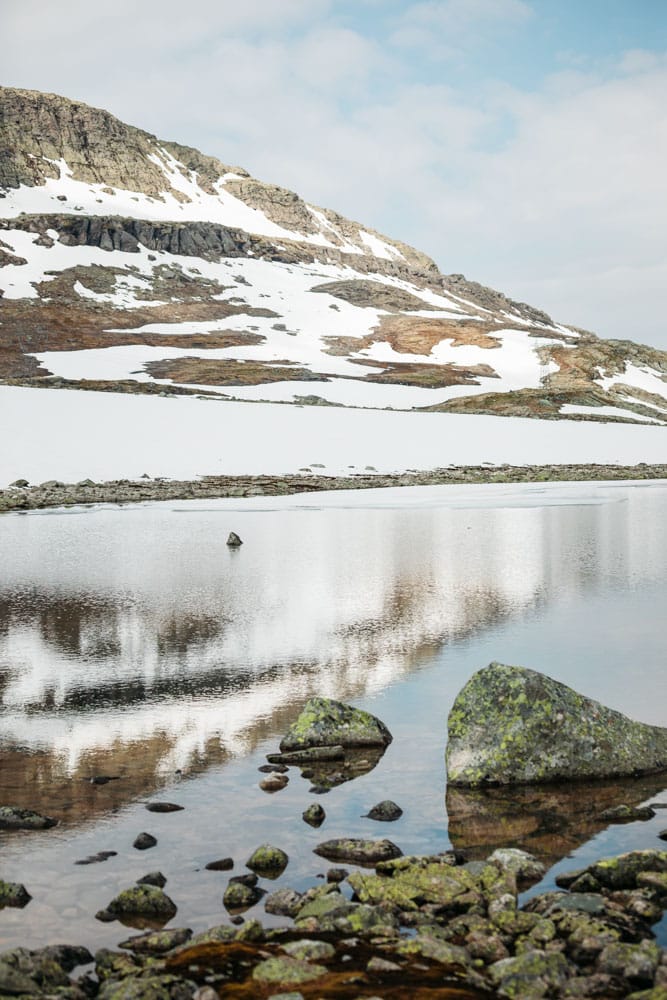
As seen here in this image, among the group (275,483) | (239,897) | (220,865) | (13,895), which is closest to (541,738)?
(220,865)

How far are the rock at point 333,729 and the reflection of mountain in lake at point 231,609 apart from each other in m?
0.47

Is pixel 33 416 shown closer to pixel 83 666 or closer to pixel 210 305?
pixel 83 666

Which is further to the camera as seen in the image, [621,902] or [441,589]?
[441,589]

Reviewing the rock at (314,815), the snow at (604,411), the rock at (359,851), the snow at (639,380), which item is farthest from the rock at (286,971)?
the snow at (639,380)

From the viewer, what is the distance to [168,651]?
12.9m

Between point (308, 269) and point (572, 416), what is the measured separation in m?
121

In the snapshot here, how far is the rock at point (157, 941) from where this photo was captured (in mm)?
5367

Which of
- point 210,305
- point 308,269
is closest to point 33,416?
point 210,305

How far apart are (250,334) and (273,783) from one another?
4865 inches

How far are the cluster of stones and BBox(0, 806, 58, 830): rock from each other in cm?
189

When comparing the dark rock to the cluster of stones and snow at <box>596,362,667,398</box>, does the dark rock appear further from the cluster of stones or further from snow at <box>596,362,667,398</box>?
snow at <box>596,362,667,398</box>

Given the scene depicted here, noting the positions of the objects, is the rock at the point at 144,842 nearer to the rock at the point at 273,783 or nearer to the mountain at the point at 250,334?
the rock at the point at 273,783

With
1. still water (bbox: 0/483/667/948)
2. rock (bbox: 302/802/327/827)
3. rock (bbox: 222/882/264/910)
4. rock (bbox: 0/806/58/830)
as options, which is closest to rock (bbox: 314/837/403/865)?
still water (bbox: 0/483/667/948)

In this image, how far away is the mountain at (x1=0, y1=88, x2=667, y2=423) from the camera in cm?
8988
